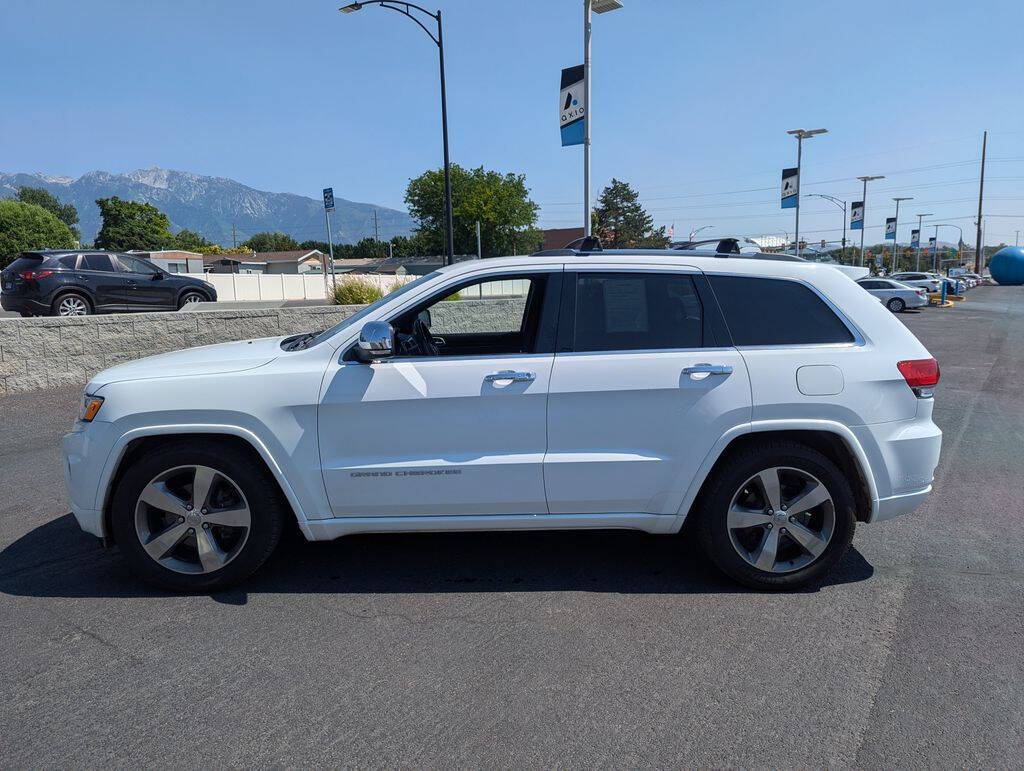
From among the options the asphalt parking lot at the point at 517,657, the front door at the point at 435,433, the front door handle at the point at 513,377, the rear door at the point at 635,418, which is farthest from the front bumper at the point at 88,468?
the rear door at the point at 635,418

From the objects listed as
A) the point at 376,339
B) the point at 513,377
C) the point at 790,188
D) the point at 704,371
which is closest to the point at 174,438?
the point at 376,339

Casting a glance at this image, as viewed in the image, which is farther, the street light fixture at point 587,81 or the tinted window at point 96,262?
the street light fixture at point 587,81

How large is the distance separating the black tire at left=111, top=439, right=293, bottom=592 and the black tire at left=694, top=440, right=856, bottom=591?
219cm

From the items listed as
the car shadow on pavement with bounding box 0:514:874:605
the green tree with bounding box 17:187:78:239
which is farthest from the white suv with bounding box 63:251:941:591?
the green tree with bounding box 17:187:78:239

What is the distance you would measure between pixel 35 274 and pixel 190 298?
3.10m

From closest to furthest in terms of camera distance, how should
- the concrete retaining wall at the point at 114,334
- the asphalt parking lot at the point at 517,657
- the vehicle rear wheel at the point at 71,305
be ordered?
1. the asphalt parking lot at the point at 517,657
2. the concrete retaining wall at the point at 114,334
3. the vehicle rear wheel at the point at 71,305

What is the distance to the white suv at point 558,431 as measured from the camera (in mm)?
3627

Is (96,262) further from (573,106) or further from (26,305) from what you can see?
(573,106)

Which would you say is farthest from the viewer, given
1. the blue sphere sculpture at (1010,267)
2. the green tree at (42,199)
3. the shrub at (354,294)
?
the green tree at (42,199)

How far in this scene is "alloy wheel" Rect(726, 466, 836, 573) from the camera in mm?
3707

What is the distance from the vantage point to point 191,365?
12.5ft

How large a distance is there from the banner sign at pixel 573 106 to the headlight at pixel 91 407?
498 inches

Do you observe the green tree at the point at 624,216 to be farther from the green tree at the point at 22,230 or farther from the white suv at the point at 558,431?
the white suv at the point at 558,431

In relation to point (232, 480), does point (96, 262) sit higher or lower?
higher
